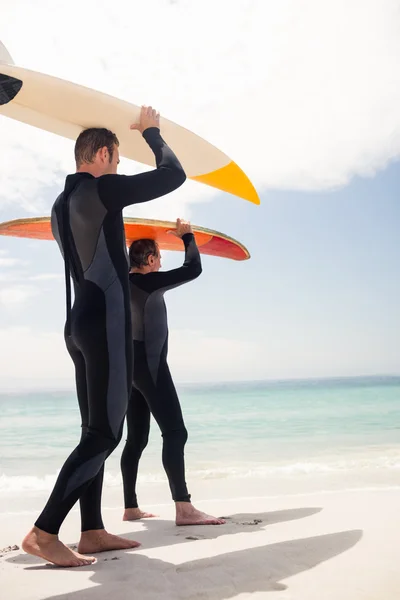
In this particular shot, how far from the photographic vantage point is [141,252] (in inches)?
142

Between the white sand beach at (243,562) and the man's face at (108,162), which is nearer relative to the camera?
the white sand beach at (243,562)

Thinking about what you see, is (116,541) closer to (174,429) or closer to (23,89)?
(174,429)

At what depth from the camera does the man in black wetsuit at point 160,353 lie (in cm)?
341

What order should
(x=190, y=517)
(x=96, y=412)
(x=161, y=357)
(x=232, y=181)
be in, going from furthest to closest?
(x=232, y=181), (x=161, y=357), (x=190, y=517), (x=96, y=412)

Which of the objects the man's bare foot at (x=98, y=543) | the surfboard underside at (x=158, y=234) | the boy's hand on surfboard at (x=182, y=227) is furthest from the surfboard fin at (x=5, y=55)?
the man's bare foot at (x=98, y=543)

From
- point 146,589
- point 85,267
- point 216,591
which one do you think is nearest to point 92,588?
point 146,589

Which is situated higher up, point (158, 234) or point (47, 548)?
point (158, 234)

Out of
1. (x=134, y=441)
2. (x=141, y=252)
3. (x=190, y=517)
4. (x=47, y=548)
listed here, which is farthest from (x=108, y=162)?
(x=190, y=517)

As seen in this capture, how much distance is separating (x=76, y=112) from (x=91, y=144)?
1.35ft

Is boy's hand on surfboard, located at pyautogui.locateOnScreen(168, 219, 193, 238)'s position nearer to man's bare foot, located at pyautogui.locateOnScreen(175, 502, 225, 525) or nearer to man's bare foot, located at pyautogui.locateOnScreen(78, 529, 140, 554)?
man's bare foot, located at pyautogui.locateOnScreen(175, 502, 225, 525)

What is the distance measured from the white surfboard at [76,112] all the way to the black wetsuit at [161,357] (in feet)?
1.71

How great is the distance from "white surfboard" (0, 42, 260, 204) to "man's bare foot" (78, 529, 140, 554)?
2.02 m

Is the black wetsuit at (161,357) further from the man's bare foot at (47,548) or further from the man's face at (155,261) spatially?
the man's bare foot at (47,548)

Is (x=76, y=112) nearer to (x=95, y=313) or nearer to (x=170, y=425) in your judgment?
(x=95, y=313)
